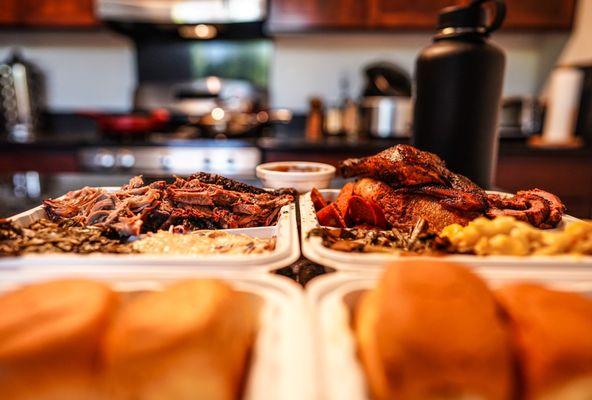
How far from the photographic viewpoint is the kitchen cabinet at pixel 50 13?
2732 millimetres

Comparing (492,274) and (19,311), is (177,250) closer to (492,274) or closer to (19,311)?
(19,311)

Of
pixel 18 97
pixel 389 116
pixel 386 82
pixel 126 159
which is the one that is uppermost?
pixel 386 82

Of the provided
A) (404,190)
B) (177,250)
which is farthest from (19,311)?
(404,190)

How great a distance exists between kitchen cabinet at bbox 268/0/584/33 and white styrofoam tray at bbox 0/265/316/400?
248cm

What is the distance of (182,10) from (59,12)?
858 mm

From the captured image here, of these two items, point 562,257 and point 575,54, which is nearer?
point 562,257

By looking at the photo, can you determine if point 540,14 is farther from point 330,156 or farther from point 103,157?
point 103,157

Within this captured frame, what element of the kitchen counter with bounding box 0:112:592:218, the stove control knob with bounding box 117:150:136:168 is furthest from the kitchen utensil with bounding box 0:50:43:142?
the stove control knob with bounding box 117:150:136:168

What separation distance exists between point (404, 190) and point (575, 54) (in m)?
2.70

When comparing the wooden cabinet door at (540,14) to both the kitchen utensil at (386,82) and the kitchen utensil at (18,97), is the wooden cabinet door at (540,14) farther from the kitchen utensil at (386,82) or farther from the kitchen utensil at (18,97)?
the kitchen utensil at (18,97)

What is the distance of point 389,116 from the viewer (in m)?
2.62

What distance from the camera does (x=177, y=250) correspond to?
2.13 feet

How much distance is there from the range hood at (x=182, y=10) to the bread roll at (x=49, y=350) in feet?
8.27

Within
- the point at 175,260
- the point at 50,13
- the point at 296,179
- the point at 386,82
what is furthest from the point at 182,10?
the point at 175,260
